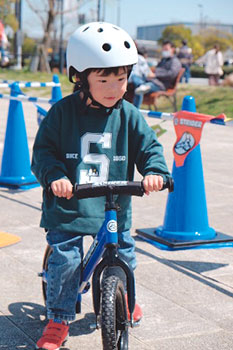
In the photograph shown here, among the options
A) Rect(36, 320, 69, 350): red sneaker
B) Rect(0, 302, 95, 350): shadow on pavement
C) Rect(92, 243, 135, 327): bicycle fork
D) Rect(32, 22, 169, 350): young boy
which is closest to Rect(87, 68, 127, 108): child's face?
Rect(32, 22, 169, 350): young boy

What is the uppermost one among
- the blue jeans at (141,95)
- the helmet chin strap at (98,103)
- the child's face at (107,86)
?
the child's face at (107,86)

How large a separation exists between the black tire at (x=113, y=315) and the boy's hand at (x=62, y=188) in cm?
41

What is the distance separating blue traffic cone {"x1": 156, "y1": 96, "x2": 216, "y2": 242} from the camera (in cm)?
523

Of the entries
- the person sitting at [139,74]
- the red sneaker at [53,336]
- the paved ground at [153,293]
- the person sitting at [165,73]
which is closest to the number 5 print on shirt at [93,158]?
the red sneaker at [53,336]

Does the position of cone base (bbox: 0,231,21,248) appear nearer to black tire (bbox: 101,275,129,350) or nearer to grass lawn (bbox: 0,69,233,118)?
black tire (bbox: 101,275,129,350)

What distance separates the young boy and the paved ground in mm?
346

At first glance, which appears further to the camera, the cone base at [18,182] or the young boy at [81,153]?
the cone base at [18,182]

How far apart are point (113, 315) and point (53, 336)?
61cm

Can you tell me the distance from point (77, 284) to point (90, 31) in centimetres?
124

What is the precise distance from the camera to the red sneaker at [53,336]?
10.7 feet

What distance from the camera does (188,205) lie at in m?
5.26

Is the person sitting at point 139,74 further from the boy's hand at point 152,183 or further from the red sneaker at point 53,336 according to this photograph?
the boy's hand at point 152,183

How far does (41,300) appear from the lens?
13.1 feet

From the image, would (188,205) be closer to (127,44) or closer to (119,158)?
(119,158)
